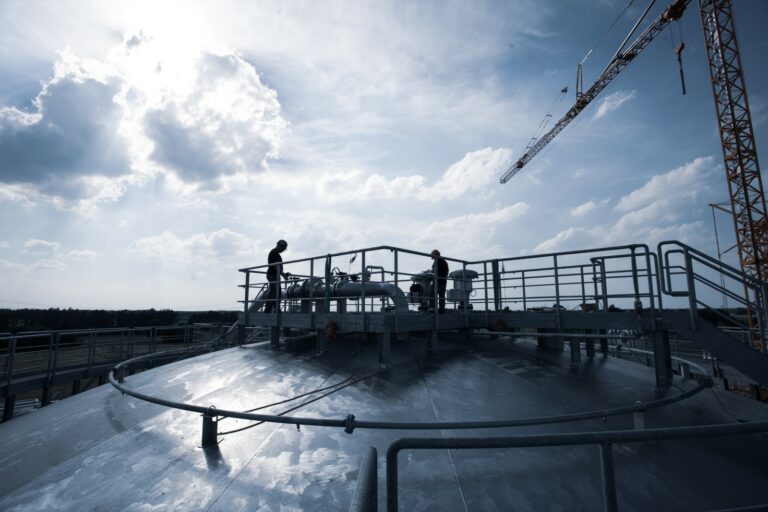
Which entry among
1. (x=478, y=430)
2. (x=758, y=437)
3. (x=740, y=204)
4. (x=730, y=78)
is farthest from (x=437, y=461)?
(x=730, y=78)

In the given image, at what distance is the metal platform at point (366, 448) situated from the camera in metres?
4.04

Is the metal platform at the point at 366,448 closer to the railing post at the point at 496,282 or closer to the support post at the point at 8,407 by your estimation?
the railing post at the point at 496,282

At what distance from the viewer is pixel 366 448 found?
4.26m

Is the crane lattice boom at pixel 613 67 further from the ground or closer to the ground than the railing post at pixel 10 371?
further from the ground

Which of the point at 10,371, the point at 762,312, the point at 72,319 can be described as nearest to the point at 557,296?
the point at 762,312

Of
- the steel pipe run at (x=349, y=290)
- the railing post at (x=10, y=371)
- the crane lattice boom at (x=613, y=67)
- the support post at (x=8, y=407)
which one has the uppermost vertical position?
the crane lattice boom at (x=613, y=67)

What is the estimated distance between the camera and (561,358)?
29.0 ft

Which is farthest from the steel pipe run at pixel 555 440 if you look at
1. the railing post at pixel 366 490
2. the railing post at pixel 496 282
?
the railing post at pixel 496 282

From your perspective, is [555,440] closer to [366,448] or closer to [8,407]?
[366,448]

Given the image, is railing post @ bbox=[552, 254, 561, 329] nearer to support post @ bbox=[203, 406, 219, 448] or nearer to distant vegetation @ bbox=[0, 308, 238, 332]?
support post @ bbox=[203, 406, 219, 448]

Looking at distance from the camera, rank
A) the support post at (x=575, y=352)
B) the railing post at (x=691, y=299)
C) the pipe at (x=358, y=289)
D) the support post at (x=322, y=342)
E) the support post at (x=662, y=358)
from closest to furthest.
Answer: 1. the railing post at (x=691, y=299)
2. the support post at (x=662, y=358)
3. the support post at (x=575, y=352)
4. the support post at (x=322, y=342)
5. the pipe at (x=358, y=289)

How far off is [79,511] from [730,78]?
59.0 metres

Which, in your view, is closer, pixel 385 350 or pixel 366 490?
pixel 366 490

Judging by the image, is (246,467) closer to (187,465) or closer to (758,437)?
(187,465)
